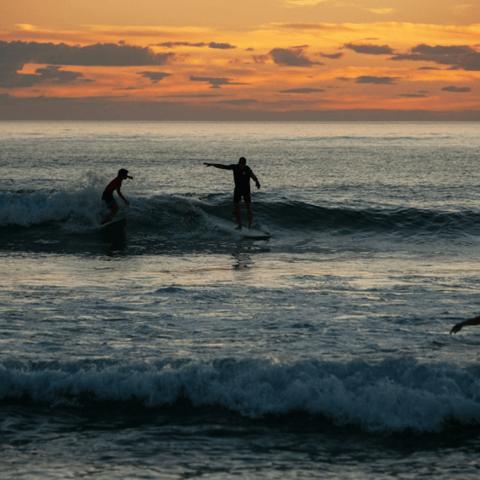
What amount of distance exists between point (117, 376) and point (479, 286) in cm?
706

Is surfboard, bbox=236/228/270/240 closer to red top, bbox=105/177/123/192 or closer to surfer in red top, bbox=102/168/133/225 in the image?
surfer in red top, bbox=102/168/133/225

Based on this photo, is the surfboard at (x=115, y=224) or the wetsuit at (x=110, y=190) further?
the surfboard at (x=115, y=224)

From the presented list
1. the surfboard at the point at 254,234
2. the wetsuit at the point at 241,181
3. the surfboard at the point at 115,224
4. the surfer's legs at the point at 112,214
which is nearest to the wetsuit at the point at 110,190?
the surfer's legs at the point at 112,214

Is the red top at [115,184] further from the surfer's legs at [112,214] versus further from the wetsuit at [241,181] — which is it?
the wetsuit at [241,181]

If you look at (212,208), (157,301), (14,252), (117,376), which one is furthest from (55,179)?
(117,376)

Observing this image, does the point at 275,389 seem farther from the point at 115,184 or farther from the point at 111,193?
the point at 111,193

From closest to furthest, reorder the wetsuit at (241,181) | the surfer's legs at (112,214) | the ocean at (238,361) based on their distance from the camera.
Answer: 1. the ocean at (238,361)
2. the wetsuit at (241,181)
3. the surfer's legs at (112,214)

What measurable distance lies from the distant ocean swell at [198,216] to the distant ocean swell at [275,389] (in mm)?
11804

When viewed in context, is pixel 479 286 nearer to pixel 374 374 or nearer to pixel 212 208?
pixel 374 374

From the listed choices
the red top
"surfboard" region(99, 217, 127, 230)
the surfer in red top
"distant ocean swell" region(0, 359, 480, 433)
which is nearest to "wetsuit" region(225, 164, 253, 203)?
the surfer in red top

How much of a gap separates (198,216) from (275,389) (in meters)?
13.5

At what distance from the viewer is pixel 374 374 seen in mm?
6469

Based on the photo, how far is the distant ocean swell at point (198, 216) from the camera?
62.8 feet

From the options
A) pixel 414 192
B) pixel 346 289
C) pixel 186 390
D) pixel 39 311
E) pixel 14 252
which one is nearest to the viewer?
pixel 186 390
